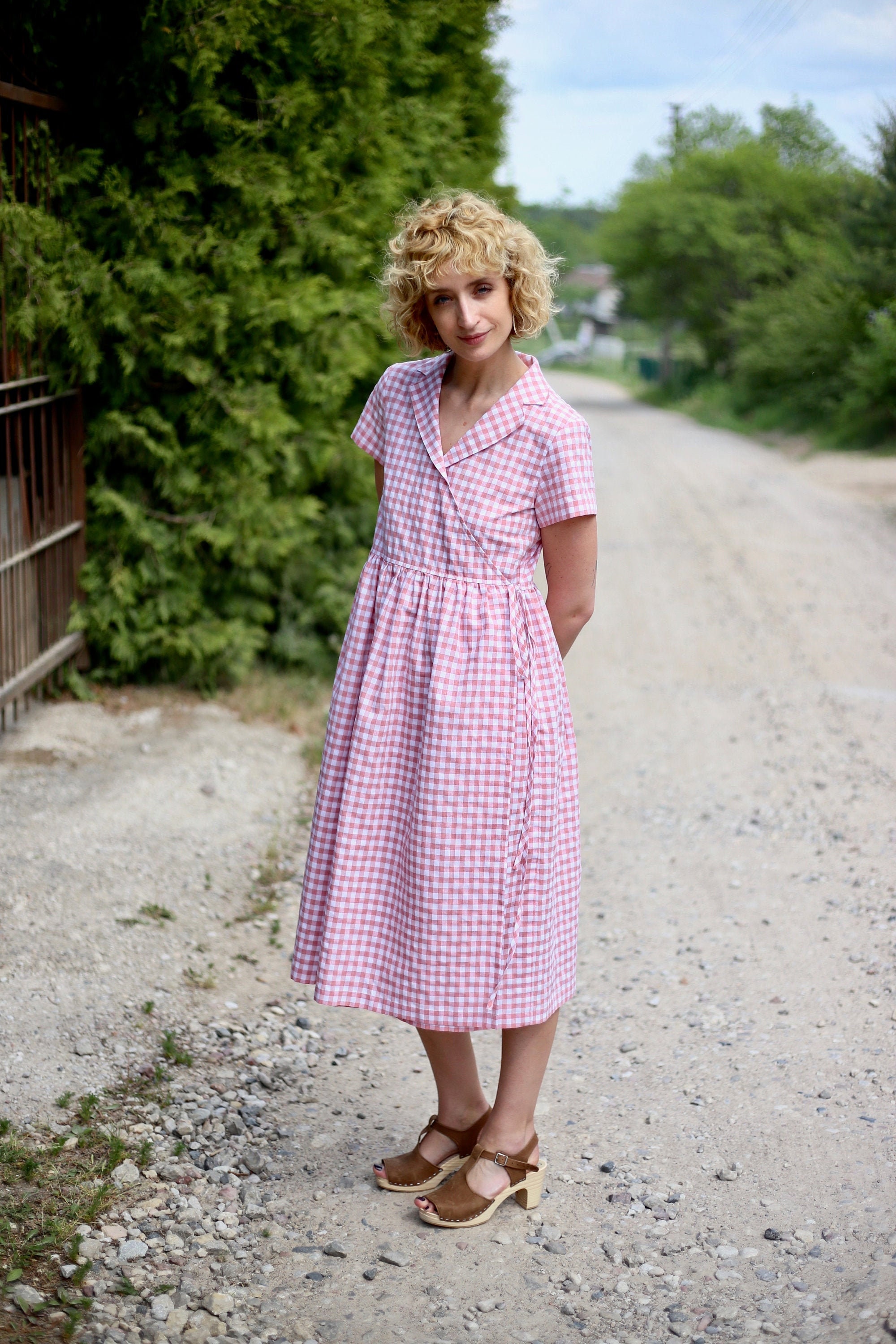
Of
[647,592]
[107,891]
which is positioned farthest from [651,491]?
[107,891]

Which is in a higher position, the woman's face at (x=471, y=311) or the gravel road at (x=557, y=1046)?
the woman's face at (x=471, y=311)

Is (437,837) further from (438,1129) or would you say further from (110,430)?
(110,430)

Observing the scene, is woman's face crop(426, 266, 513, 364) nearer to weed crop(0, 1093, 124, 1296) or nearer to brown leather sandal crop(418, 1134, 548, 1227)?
brown leather sandal crop(418, 1134, 548, 1227)

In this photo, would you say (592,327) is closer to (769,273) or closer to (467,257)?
(769,273)

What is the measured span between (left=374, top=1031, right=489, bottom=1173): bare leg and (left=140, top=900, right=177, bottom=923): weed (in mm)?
1480

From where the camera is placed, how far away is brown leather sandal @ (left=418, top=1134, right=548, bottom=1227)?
9.20 ft

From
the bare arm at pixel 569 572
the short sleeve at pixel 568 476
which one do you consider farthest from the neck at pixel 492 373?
the bare arm at pixel 569 572

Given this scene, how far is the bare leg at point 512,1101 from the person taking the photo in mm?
2795

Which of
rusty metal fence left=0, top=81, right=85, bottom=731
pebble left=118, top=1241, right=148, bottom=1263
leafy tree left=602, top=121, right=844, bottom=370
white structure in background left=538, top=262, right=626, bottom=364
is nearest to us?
pebble left=118, top=1241, right=148, bottom=1263

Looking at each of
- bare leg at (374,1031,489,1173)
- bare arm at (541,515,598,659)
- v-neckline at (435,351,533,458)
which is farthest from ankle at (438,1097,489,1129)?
v-neckline at (435,351,533,458)

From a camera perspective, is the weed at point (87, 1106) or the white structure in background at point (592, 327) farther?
the white structure in background at point (592, 327)

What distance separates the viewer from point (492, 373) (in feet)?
8.70

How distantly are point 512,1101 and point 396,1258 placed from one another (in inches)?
16.3

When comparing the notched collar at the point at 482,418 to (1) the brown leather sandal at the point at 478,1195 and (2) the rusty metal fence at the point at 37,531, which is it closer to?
(1) the brown leather sandal at the point at 478,1195
